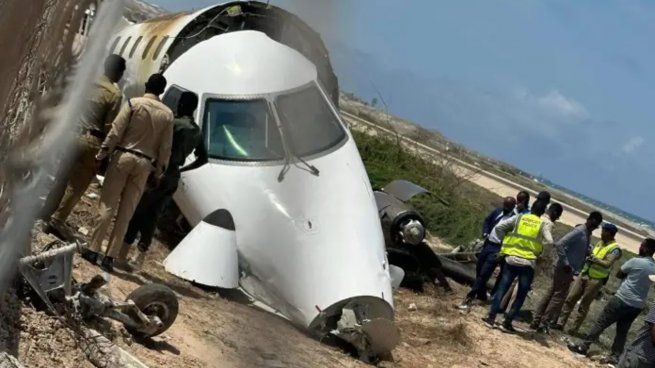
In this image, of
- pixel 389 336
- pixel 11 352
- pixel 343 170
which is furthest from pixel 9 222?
pixel 343 170

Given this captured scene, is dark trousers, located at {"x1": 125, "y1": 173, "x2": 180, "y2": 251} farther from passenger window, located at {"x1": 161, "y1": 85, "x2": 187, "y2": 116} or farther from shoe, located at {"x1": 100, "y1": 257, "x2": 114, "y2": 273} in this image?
passenger window, located at {"x1": 161, "y1": 85, "x2": 187, "y2": 116}

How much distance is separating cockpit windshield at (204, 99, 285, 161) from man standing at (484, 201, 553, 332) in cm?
413

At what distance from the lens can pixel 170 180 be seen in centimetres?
852

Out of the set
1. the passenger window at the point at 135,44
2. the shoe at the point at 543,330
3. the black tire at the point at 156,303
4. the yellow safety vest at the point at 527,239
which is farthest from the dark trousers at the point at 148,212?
the shoe at the point at 543,330

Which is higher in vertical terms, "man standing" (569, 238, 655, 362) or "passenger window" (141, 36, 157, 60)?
"passenger window" (141, 36, 157, 60)

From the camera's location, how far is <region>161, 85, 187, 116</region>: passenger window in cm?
979

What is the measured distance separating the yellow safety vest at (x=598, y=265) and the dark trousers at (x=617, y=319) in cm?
77

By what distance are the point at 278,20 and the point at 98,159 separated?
19.3ft

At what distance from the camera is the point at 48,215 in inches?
303

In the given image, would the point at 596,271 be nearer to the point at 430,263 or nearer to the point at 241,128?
the point at 430,263

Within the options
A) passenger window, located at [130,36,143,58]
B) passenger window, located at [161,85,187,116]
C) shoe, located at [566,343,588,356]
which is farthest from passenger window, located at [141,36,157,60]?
shoe, located at [566,343,588,356]

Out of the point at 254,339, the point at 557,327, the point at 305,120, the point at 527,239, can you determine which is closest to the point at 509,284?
the point at 527,239

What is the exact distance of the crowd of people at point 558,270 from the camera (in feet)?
38.2

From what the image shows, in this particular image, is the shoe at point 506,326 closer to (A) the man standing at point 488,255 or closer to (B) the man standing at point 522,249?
(B) the man standing at point 522,249
